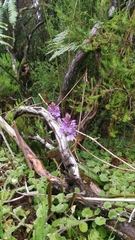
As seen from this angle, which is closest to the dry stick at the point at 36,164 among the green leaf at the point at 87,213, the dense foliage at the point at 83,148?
the dense foliage at the point at 83,148

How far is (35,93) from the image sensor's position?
2.98m

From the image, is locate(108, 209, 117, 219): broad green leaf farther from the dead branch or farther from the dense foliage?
→ the dead branch

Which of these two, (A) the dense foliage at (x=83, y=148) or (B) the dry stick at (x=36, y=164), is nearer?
(A) the dense foliage at (x=83, y=148)

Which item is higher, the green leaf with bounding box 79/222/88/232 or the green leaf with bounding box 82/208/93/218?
the green leaf with bounding box 82/208/93/218

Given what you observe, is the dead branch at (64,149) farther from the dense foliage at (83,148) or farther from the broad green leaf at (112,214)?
the broad green leaf at (112,214)

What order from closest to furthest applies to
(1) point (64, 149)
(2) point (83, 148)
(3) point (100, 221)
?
(3) point (100, 221)
(1) point (64, 149)
(2) point (83, 148)

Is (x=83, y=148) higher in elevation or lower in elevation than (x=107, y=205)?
lower

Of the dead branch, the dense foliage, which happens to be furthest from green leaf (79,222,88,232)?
the dead branch

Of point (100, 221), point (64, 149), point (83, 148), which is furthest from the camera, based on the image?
point (83, 148)

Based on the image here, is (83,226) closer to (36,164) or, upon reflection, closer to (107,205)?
(107,205)

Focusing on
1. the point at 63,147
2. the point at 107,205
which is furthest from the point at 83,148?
the point at 107,205

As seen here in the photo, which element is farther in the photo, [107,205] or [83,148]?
[83,148]

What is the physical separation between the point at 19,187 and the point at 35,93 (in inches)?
69.6

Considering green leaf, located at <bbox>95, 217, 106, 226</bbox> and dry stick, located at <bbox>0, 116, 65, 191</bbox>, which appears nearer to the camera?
green leaf, located at <bbox>95, 217, 106, 226</bbox>
